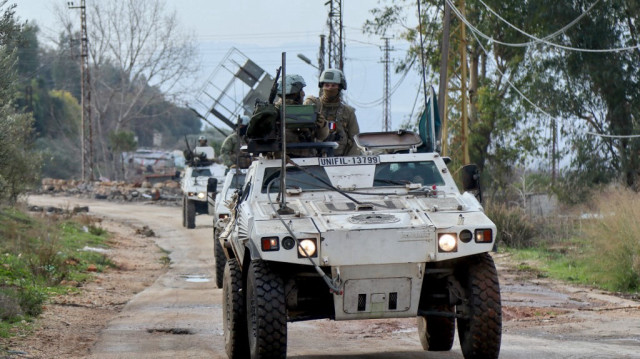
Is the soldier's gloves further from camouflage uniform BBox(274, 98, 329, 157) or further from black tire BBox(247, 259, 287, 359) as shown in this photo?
black tire BBox(247, 259, 287, 359)

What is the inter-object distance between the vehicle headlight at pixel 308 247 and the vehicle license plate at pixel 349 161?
1885mm

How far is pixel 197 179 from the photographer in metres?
27.2

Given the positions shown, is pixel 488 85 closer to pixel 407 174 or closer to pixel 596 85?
pixel 596 85

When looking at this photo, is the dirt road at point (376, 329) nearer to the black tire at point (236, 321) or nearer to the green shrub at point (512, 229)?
the black tire at point (236, 321)

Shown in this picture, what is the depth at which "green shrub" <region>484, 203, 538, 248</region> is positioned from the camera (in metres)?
22.8

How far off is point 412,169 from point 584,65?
2258 centimetres

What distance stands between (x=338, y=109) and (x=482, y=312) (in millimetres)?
3861

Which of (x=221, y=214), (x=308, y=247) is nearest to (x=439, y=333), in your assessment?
(x=308, y=247)

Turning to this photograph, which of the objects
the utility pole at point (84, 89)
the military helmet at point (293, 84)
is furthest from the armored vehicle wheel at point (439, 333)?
the utility pole at point (84, 89)

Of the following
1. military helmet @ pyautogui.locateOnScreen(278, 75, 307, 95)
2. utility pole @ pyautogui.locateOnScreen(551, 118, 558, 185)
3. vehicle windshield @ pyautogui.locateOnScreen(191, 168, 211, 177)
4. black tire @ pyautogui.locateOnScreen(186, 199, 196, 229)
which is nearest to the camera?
military helmet @ pyautogui.locateOnScreen(278, 75, 307, 95)

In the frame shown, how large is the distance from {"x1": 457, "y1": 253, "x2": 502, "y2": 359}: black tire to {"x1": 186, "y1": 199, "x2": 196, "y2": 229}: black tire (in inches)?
790

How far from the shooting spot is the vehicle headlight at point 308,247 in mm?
7582

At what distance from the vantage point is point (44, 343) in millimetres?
10477

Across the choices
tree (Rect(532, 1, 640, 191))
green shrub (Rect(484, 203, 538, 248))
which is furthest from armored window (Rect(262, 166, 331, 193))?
tree (Rect(532, 1, 640, 191))
